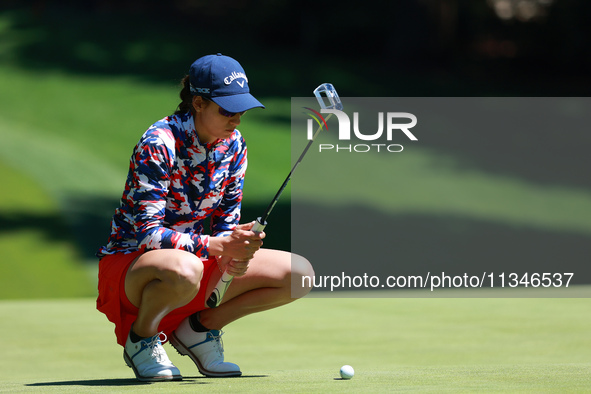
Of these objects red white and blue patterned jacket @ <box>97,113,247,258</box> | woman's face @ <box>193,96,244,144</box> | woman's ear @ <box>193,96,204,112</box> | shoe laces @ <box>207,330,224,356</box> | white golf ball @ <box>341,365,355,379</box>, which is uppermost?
woman's ear @ <box>193,96,204,112</box>

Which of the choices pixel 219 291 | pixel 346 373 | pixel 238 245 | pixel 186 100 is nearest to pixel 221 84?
pixel 186 100

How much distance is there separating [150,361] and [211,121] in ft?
3.03

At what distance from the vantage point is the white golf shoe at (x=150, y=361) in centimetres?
340

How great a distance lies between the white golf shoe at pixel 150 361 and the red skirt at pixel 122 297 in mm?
136

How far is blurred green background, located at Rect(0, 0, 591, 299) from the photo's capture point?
10.8m

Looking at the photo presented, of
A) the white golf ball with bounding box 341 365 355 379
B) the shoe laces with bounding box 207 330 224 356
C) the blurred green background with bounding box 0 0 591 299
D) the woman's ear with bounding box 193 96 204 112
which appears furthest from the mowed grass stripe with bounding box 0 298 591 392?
the blurred green background with bounding box 0 0 591 299

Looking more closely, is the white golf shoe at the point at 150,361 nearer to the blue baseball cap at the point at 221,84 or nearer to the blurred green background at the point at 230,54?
the blue baseball cap at the point at 221,84

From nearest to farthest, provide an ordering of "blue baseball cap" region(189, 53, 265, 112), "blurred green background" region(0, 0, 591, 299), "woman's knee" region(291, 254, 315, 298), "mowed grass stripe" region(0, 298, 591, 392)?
"mowed grass stripe" region(0, 298, 591, 392), "blue baseball cap" region(189, 53, 265, 112), "woman's knee" region(291, 254, 315, 298), "blurred green background" region(0, 0, 591, 299)

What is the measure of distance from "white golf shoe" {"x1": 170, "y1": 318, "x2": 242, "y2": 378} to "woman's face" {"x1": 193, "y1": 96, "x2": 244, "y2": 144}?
810mm

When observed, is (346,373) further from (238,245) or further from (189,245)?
(189,245)

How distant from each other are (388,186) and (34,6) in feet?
27.7

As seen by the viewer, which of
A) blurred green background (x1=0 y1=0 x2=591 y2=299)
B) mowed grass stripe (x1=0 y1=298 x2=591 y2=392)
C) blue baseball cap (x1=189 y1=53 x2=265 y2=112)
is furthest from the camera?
blurred green background (x1=0 y1=0 x2=591 y2=299)

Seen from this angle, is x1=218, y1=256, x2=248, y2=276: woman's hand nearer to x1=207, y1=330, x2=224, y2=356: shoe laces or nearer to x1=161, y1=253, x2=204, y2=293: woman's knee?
x1=161, y1=253, x2=204, y2=293: woman's knee

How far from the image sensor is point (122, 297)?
3.53m
